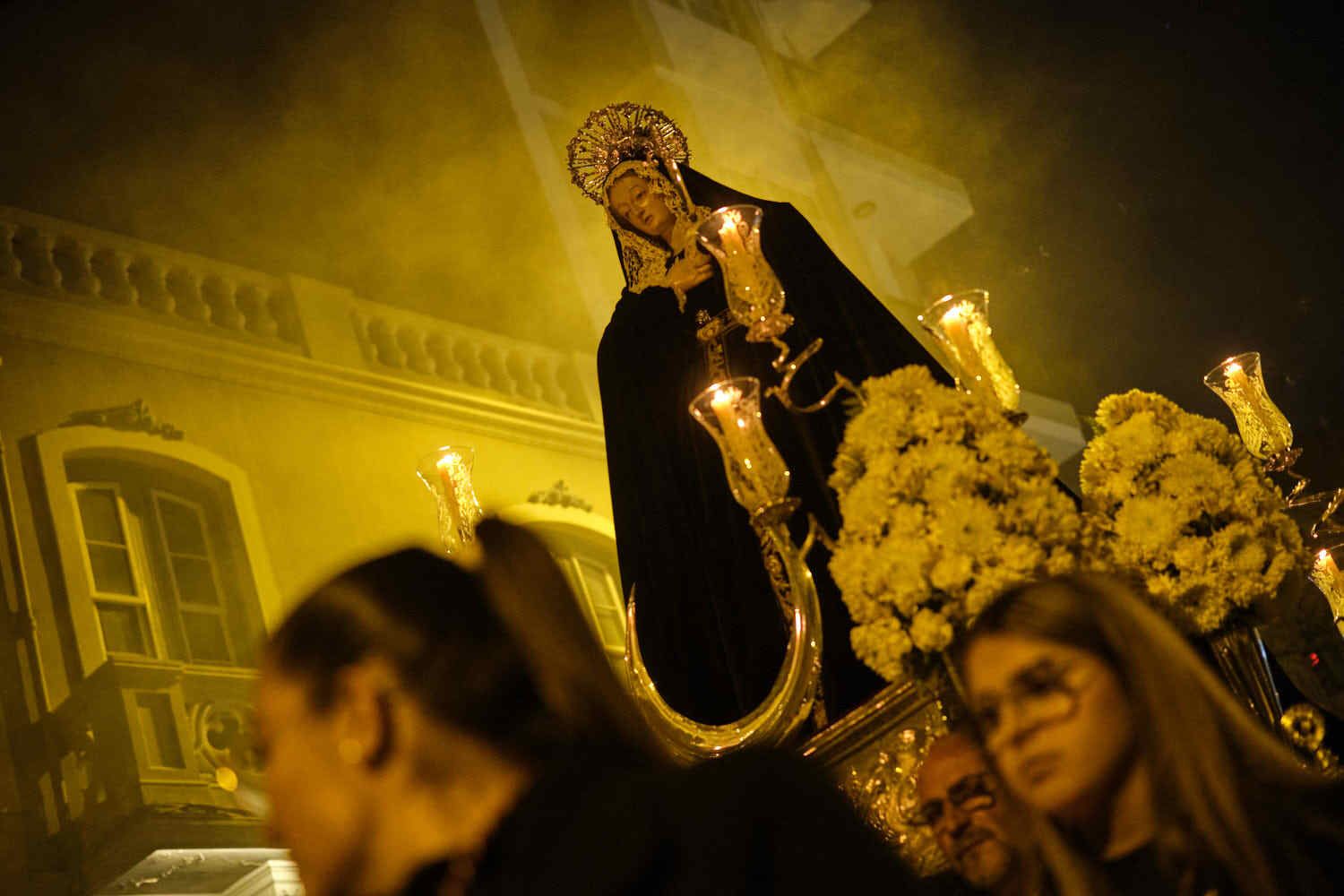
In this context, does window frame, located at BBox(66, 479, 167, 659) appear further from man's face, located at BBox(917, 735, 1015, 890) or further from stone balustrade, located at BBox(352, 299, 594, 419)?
man's face, located at BBox(917, 735, 1015, 890)

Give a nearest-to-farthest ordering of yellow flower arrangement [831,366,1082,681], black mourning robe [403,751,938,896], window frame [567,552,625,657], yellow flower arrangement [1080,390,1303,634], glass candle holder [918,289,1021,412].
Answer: black mourning robe [403,751,938,896], yellow flower arrangement [831,366,1082,681], yellow flower arrangement [1080,390,1303,634], glass candle holder [918,289,1021,412], window frame [567,552,625,657]

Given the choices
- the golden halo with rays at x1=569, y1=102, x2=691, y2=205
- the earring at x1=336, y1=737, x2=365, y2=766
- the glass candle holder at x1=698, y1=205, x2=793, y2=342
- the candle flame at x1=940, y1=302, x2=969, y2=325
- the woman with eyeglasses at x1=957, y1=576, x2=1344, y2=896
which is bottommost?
the woman with eyeglasses at x1=957, y1=576, x2=1344, y2=896

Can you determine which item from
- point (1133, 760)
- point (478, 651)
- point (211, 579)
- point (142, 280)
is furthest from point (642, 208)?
point (142, 280)

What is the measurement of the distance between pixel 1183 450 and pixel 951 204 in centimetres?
751

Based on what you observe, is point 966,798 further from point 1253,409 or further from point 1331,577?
point 1331,577

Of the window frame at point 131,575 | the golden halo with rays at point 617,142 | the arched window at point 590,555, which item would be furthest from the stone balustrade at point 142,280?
the golden halo with rays at point 617,142

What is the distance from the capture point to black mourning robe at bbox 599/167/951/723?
10.0ft

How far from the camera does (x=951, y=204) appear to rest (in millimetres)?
9562

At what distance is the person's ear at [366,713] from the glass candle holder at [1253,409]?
2.85 metres

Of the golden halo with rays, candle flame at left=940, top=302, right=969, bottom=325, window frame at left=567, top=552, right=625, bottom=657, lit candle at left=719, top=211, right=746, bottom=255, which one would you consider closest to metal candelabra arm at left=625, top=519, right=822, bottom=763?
candle flame at left=940, top=302, right=969, bottom=325

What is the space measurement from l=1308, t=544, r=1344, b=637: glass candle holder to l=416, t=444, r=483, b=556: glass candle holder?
118 inches

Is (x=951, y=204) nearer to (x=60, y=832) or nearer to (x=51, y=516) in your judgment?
(x=51, y=516)

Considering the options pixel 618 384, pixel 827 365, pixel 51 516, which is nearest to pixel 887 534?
pixel 827 365

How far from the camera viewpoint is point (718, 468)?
129 inches
